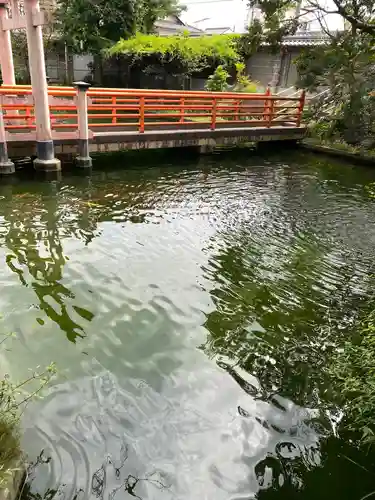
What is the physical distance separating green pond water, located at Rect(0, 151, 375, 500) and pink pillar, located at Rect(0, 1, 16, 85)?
12.8 feet

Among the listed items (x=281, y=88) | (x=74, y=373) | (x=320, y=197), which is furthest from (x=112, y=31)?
(x=74, y=373)

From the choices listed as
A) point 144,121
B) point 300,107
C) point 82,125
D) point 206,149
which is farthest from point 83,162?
point 300,107

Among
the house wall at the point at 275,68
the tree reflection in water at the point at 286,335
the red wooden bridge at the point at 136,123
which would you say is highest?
the house wall at the point at 275,68

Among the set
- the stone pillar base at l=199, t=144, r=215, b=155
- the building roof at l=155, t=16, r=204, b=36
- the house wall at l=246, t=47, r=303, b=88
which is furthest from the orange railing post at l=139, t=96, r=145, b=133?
the building roof at l=155, t=16, r=204, b=36

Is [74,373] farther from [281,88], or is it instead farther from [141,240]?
[281,88]

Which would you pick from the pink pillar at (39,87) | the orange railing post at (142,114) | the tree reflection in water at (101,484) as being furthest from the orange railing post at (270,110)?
the tree reflection in water at (101,484)

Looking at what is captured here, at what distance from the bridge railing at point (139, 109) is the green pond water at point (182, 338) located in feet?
7.31

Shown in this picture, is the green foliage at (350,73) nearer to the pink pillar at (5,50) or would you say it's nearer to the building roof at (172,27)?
the pink pillar at (5,50)

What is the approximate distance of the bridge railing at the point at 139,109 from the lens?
32.8ft

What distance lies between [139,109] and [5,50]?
12.5 feet

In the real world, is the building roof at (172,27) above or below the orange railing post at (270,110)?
above

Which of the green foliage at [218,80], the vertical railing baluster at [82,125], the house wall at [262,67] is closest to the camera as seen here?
the vertical railing baluster at [82,125]

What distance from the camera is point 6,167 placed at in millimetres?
9727

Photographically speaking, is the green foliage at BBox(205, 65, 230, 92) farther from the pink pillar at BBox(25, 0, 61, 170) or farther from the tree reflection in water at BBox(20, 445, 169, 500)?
the tree reflection in water at BBox(20, 445, 169, 500)
